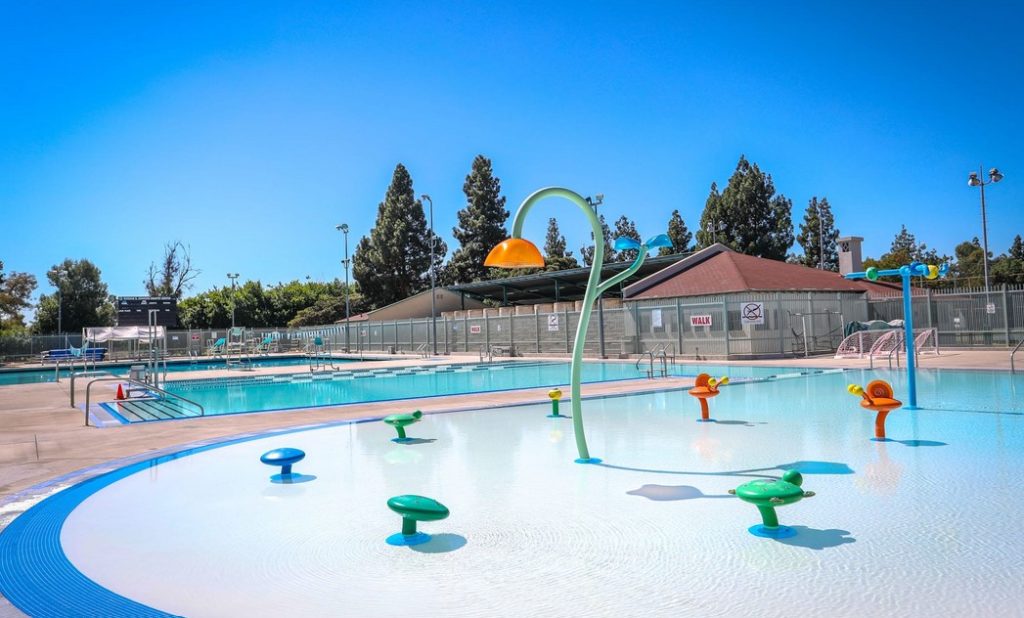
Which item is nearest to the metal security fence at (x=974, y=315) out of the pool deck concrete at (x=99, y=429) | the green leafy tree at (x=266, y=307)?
the pool deck concrete at (x=99, y=429)

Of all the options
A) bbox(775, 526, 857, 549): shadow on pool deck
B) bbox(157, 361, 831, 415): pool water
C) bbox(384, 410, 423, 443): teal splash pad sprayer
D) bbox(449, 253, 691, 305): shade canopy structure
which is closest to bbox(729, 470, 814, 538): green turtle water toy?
bbox(775, 526, 857, 549): shadow on pool deck

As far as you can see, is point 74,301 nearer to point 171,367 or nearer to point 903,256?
point 171,367

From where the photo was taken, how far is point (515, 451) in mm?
7809

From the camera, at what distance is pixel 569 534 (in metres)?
4.56

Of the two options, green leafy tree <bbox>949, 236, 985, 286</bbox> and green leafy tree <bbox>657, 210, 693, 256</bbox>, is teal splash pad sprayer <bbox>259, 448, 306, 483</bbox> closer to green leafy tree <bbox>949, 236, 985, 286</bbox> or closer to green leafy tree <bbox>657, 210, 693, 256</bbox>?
green leafy tree <bbox>657, 210, 693, 256</bbox>

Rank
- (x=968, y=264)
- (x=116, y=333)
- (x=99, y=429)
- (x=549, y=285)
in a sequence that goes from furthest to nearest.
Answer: (x=968, y=264)
(x=549, y=285)
(x=116, y=333)
(x=99, y=429)

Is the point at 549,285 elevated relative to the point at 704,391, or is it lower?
elevated

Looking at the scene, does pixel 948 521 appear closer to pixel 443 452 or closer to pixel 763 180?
pixel 443 452

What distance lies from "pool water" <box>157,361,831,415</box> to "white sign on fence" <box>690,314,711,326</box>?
124 inches

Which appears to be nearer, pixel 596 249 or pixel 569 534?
pixel 569 534

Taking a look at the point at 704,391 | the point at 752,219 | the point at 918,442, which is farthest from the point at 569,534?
the point at 752,219

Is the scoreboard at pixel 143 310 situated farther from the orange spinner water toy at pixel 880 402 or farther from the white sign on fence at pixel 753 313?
the orange spinner water toy at pixel 880 402

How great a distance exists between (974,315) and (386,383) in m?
22.1

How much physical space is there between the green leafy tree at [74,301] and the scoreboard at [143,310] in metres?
45.7
